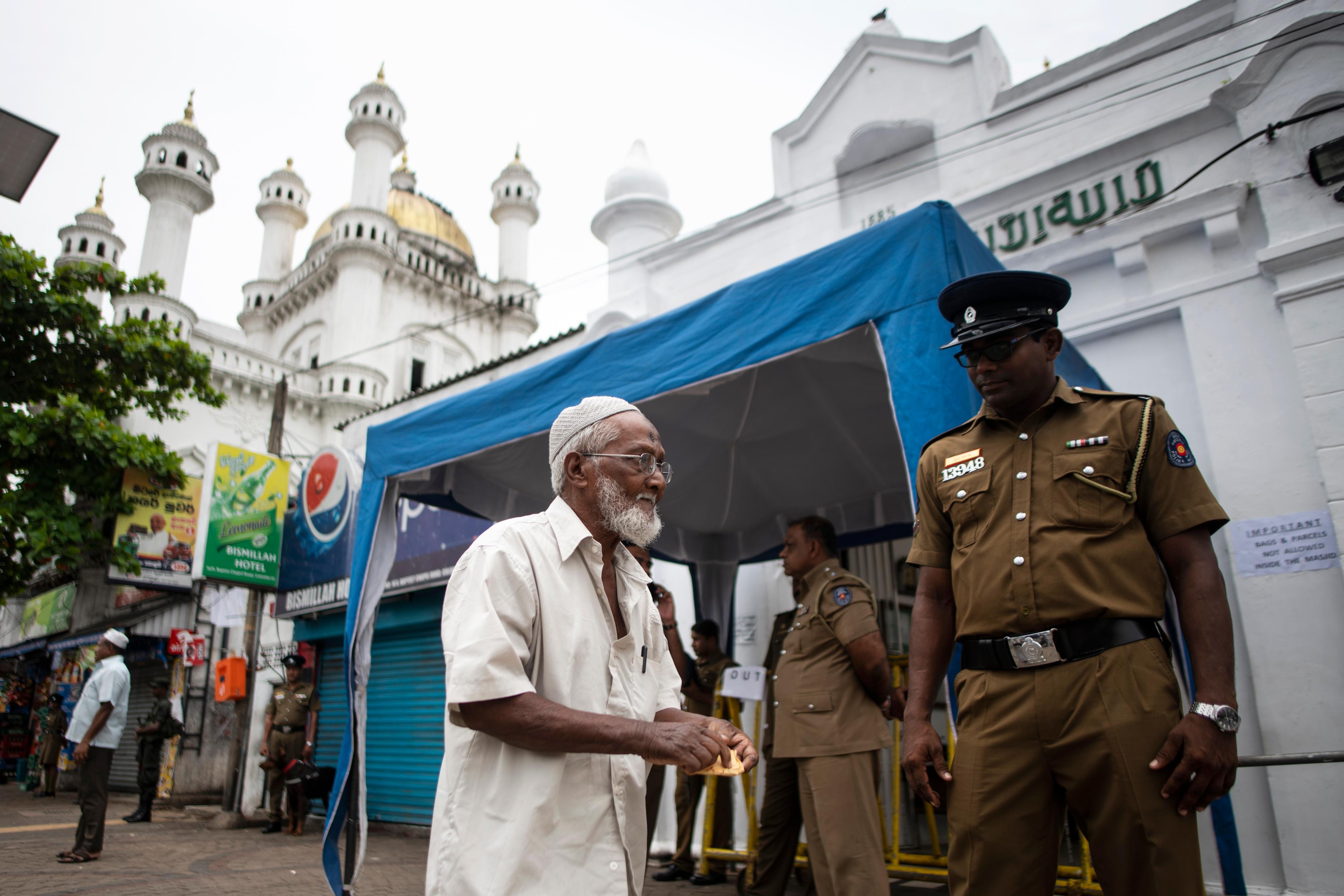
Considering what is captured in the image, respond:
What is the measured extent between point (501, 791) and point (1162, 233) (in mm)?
5209

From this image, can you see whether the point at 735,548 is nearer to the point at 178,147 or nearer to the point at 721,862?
the point at 721,862

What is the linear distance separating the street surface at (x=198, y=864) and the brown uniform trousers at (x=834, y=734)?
1.81m

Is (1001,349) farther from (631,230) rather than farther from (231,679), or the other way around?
(231,679)

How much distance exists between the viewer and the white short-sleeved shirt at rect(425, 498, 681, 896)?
1.58m

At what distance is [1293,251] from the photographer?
4.49 metres

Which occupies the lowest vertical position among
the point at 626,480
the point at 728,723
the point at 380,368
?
the point at 728,723

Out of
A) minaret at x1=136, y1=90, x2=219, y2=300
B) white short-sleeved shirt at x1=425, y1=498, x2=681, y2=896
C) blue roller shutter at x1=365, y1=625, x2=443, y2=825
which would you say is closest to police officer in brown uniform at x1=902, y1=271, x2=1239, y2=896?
white short-sleeved shirt at x1=425, y1=498, x2=681, y2=896

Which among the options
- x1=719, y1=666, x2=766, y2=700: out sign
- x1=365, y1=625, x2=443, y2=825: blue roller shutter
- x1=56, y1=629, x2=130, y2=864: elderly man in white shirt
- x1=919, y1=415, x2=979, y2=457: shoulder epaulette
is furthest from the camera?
x1=365, y1=625, x2=443, y2=825: blue roller shutter

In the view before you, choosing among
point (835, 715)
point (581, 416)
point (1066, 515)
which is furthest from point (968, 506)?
point (835, 715)

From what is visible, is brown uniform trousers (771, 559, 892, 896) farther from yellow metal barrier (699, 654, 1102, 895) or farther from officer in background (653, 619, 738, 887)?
officer in background (653, 619, 738, 887)

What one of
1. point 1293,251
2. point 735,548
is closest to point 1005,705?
point 1293,251

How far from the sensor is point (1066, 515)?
2035 mm

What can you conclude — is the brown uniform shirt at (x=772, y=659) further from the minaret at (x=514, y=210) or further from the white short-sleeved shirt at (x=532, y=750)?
the minaret at (x=514, y=210)

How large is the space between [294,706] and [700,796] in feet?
19.5
